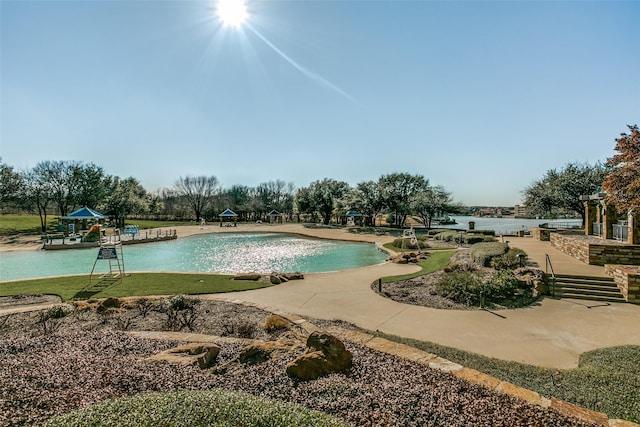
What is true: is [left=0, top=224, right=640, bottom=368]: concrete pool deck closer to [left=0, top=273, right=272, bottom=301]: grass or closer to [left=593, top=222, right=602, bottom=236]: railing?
[left=0, top=273, right=272, bottom=301]: grass

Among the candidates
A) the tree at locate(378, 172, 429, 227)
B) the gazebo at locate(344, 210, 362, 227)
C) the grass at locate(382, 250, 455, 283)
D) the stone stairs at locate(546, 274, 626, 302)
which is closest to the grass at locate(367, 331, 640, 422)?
the stone stairs at locate(546, 274, 626, 302)

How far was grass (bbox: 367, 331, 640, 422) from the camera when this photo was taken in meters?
3.13

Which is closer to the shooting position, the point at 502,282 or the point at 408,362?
the point at 408,362

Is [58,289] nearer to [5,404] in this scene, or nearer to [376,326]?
[5,404]

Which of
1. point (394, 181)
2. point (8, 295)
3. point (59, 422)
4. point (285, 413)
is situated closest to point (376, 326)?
point (285, 413)

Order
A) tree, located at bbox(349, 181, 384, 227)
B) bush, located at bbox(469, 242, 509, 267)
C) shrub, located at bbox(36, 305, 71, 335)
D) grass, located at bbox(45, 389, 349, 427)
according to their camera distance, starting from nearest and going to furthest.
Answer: grass, located at bbox(45, 389, 349, 427) → shrub, located at bbox(36, 305, 71, 335) → bush, located at bbox(469, 242, 509, 267) → tree, located at bbox(349, 181, 384, 227)

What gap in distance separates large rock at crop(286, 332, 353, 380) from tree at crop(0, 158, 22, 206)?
35714mm

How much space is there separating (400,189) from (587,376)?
30969 mm

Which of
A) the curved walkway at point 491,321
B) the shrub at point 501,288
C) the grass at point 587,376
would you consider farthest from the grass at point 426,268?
the grass at point 587,376

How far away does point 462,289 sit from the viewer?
301 inches

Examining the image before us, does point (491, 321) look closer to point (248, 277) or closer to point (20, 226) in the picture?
point (248, 277)

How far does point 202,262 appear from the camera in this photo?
16.1m

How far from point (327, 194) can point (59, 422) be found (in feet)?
130

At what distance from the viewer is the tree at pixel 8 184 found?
26.2m
